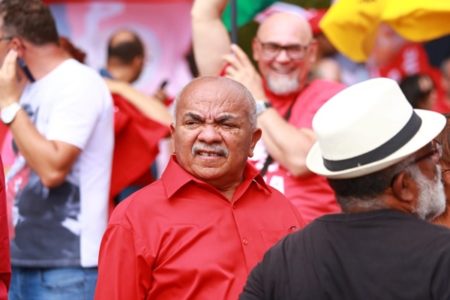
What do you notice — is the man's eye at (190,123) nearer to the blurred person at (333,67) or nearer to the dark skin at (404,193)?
the dark skin at (404,193)

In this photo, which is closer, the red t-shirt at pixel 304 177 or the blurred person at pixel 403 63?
the red t-shirt at pixel 304 177

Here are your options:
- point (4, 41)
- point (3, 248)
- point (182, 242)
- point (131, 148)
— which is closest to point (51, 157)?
point (4, 41)

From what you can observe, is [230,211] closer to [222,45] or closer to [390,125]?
[390,125]

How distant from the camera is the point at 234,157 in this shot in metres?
4.68

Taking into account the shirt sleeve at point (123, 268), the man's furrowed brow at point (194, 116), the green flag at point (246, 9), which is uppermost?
the man's furrowed brow at point (194, 116)

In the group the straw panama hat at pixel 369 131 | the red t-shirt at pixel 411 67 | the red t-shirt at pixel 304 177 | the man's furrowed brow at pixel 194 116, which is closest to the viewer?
the straw panama hat at pixel 369 131

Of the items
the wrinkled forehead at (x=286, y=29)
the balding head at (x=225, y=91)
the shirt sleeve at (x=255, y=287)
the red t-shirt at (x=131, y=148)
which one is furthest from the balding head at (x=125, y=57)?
the shirt sleeve at (x=255, y=287)

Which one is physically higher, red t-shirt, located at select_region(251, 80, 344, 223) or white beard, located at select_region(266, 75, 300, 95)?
white beard, located at select_region(266, 75, 300, 95)

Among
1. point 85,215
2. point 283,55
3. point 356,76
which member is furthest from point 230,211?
point 356,76

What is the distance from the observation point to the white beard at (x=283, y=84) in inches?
245

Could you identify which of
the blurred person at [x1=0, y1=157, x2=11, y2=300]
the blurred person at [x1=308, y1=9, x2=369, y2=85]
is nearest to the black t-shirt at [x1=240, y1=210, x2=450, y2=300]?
the blurred person at [x1=0, y1=157, x2=11, y2=300]

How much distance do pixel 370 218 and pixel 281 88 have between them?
2599mm

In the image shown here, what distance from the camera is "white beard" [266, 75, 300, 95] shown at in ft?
20.4

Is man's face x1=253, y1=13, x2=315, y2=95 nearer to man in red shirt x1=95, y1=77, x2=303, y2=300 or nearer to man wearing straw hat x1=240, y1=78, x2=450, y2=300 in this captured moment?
man in red shirt x1=95, y1=77, x2=303, y2=300
